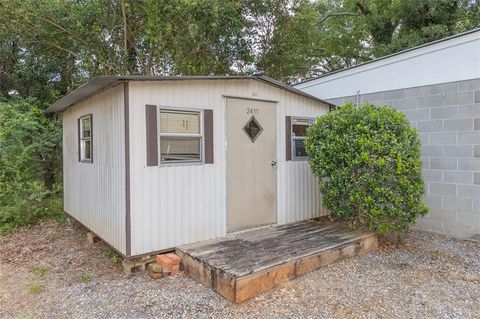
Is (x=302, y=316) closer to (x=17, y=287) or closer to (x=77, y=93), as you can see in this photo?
(x=17, y=287)

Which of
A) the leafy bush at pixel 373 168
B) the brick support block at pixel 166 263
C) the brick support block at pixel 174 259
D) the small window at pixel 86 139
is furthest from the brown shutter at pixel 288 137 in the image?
the small window at pixel 86 139

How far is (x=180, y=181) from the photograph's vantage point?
3951 millimetres

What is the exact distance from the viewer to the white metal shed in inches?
144

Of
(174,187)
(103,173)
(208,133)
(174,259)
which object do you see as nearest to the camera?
(174,259)

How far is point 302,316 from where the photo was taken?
9.16 feet

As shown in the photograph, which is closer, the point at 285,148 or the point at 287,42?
the point at 285,148

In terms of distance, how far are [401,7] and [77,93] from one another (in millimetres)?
8582

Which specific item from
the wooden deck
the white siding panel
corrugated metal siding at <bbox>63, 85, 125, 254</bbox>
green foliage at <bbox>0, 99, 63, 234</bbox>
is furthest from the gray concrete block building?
green foliage at <bbox>0, 99, 63, 234</bbox>

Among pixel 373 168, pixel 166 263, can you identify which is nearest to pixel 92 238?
pixel 166 263

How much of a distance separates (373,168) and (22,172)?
6.55 metres

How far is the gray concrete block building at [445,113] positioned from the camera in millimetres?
4645

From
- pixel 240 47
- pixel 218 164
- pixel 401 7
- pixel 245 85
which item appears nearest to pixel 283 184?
pixel 218 164

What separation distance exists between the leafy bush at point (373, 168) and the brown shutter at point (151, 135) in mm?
2237

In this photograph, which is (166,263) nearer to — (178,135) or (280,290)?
(280,290)
